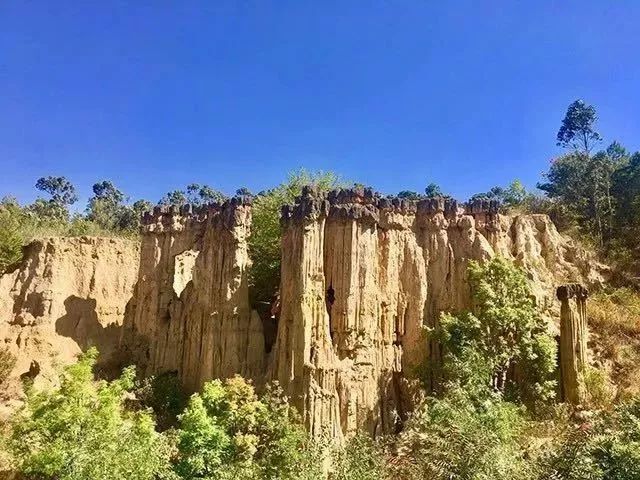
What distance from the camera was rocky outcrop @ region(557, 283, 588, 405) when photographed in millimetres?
20312

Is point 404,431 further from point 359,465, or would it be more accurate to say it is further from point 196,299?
point 196,299

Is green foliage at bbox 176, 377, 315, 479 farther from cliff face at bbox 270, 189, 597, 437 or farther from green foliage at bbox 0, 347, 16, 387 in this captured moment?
green foliage at bbox 0, 347, 16, 387

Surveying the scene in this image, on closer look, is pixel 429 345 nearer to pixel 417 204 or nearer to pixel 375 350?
pixel 375 350

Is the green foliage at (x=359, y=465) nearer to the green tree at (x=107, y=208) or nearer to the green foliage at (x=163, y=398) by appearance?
the green foliage at (x=163, y=398)

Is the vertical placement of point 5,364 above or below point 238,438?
above

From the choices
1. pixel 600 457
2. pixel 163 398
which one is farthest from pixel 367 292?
pixel 600 457

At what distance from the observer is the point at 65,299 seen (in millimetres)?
30062

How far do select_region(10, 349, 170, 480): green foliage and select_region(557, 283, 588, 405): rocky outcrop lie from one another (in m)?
13.5

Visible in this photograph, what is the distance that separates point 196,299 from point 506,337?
42.2ft

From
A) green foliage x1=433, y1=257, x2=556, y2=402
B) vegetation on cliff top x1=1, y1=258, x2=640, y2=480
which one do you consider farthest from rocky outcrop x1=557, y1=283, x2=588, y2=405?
vegetation on cliff top x1=1, y1=258, x2=640, y2=480

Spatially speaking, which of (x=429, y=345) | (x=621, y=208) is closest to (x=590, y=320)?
(x=429, y=345)

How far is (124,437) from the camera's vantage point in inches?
617

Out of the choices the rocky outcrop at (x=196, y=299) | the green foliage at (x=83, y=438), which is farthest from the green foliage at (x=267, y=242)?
the green foliage at (x=83, y=438)

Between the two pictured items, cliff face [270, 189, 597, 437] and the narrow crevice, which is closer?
cliff face [270, 189, 597, 437]
